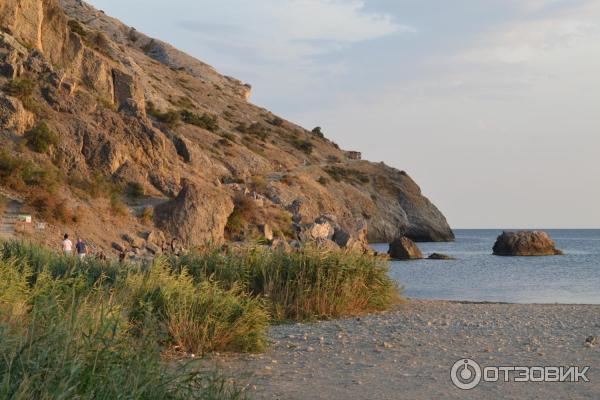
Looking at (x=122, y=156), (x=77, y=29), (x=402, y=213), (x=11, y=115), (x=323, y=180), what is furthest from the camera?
(x=402, y=213)

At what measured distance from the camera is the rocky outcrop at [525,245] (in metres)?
57.2

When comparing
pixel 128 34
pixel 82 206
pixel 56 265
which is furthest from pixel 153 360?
pixel 128 34

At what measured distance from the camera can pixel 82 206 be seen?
31266mm

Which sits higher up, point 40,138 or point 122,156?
point 40,138

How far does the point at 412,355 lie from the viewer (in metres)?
10.3

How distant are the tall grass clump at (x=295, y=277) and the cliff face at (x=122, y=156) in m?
15.8

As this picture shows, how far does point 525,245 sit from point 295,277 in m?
47.3

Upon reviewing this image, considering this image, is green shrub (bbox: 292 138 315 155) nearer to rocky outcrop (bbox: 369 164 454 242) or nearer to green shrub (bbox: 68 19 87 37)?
rocky outcrop (bbox: 369 164 454 242)

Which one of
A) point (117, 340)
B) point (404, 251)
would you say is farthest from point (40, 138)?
point (117, 340)

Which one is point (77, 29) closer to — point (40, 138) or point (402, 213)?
point (40, 138)

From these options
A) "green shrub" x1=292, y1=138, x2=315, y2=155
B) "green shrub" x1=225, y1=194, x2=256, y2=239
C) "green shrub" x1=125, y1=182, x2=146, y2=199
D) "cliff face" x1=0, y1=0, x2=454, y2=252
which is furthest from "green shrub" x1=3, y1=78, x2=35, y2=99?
"green shrub" x1=292, y1=138, x2=315, y2=155

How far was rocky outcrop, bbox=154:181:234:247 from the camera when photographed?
3362cm

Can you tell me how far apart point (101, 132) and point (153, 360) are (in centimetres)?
3170

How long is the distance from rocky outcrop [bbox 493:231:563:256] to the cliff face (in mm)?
14705
